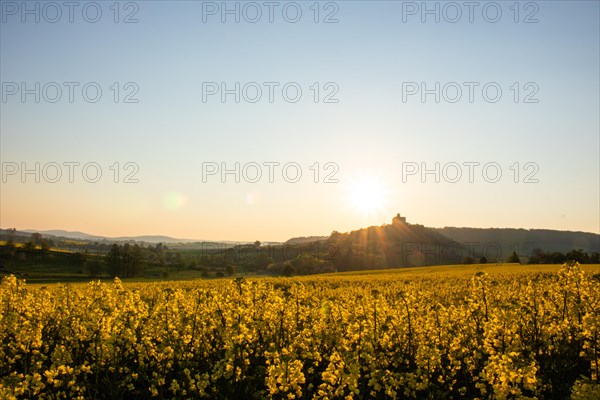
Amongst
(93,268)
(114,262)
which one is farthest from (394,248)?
(93,268)

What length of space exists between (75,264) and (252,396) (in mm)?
105322

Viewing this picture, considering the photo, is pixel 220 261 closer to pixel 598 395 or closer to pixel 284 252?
pixel 284 252

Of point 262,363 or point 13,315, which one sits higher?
point 13,315

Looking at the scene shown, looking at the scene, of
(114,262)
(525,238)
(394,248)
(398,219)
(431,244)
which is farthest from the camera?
(525,238)

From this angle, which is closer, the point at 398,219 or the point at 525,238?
the point at 398,219

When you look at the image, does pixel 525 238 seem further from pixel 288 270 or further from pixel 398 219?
pixel 288 270

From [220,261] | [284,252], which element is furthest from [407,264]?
[220,261]

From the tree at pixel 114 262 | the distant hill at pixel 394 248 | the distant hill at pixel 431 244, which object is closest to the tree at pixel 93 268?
the tree at pixel 114 262

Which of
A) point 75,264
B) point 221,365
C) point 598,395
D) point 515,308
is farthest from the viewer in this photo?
point 75,264

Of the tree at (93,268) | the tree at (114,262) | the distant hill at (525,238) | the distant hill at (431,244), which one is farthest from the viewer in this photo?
the distant hill at (525,238)

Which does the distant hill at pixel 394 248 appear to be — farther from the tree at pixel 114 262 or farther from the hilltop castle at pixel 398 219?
the tree at pixel 114 262

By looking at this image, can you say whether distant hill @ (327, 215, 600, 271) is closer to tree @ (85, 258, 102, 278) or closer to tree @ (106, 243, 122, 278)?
tree @ (106, 243, 122, 278)

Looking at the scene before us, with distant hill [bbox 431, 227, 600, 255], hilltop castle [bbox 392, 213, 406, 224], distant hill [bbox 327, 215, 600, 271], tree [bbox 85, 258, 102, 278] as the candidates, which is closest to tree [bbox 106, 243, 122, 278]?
tree [bbox 85, 258, 102, 278]

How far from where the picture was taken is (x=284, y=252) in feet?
420
